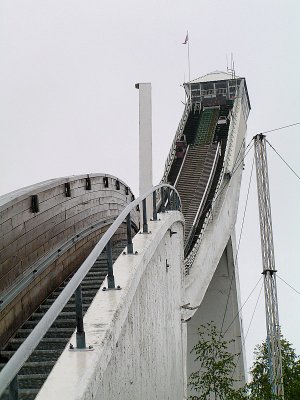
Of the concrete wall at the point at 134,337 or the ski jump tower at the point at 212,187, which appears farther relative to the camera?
the ski jump tower at the point at 212,187

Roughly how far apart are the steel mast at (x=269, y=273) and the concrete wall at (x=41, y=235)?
3362mm

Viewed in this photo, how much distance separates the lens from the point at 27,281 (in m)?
5.35

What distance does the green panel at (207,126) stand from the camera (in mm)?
26469

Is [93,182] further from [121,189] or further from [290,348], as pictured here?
[290,348]

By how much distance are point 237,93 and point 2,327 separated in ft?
88.0

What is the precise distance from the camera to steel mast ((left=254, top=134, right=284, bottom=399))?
10.3m

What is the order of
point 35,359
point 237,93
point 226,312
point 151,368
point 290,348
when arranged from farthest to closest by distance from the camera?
point 237,93, point 226,312, point 290,348, point 151,368, point 35,359

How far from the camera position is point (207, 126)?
27609mm

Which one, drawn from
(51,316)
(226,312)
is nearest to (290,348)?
(226,312)

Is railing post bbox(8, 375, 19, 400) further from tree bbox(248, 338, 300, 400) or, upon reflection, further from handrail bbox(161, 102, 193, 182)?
handrail bbox(161, 102, 193, 182)

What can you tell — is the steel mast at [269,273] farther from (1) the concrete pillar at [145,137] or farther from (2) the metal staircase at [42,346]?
(2) the metal staircase at [42,346]

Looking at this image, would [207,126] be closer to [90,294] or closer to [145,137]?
[145,137]

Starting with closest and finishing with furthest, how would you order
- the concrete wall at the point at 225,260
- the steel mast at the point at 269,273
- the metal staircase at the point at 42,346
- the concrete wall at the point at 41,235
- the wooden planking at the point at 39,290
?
1. the metal staircase at the point at 42,346
2. the wooden planking at the point at 39,290
3. the concrete wall at the point at 41,235
4. the steel mast at the point at 269,273
5. the concrete wall at the point at 225,260

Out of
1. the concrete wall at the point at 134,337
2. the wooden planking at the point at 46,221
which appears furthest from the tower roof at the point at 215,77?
the concrete wall at the point at 134,337
